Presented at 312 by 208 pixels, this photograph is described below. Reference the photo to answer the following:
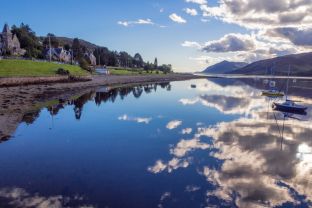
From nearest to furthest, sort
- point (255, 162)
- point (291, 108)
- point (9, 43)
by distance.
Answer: point (255, 162)
point (291, 108)
point (9, 43)

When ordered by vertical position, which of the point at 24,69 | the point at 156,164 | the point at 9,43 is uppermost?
the point at 9,43

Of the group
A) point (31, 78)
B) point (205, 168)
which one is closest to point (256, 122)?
point (205, 168)

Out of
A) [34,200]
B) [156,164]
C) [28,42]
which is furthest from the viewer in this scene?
[28,42]

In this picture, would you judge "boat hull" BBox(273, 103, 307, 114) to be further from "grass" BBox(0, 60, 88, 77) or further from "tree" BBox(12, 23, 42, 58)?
"tree" BBox(12, 23, 42, 58)

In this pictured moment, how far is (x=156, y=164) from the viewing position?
76.9 feet

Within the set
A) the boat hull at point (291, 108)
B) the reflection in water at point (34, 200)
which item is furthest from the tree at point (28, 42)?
the reflection in water at point (34, 200)

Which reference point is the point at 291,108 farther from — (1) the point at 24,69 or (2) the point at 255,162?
(1) the point at 24,69

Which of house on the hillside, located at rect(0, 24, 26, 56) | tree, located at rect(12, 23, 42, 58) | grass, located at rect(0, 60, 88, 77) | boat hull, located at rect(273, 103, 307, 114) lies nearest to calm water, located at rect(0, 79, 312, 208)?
boat hull, located at rect(273, 103, 307, 114)

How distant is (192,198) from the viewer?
17219mm

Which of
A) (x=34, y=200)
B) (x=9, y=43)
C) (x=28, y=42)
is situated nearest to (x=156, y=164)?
(x=34, y=200)

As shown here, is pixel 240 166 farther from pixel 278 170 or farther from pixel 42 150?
pixel 42 150

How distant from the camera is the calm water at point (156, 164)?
17.2 m

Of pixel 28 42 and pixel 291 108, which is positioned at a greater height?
pixel 28 42

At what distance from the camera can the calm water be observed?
17.2 meters
